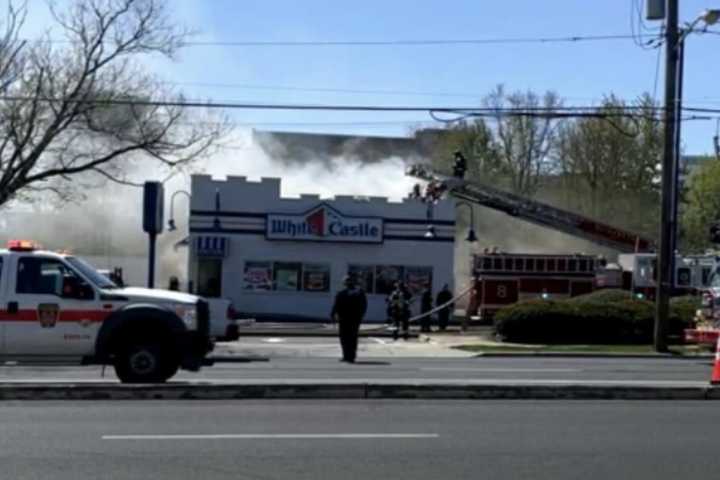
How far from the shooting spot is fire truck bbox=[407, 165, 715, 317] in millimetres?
42406

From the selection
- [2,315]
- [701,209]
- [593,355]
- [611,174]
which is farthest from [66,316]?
[701,209]

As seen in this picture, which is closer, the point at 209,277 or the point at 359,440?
the point at 359,440

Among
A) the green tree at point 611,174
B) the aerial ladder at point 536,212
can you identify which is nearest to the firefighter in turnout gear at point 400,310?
the aerial ladder at point 536,212

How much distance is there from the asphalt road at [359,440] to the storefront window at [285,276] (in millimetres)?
31804

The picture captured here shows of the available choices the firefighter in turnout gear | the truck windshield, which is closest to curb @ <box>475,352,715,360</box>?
the firefighter in turnout gear

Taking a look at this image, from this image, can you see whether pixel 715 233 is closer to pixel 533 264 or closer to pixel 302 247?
pixel 533 264

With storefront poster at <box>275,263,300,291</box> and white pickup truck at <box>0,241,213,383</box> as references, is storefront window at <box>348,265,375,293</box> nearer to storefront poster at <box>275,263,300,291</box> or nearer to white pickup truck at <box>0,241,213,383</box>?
storefront poster at <box>275,263,300,291</box>

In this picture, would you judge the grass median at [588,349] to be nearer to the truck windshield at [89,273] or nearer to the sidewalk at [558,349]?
the sidewalk at [558,349]

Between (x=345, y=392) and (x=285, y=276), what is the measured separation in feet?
104

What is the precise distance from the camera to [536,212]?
143 ft

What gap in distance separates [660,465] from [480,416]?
3.22m

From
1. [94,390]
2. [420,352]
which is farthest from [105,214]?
[94,390]

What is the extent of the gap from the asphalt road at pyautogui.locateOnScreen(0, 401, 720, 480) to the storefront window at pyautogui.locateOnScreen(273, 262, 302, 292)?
104 ft

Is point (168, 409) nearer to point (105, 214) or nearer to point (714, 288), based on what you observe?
point (714, 288)
